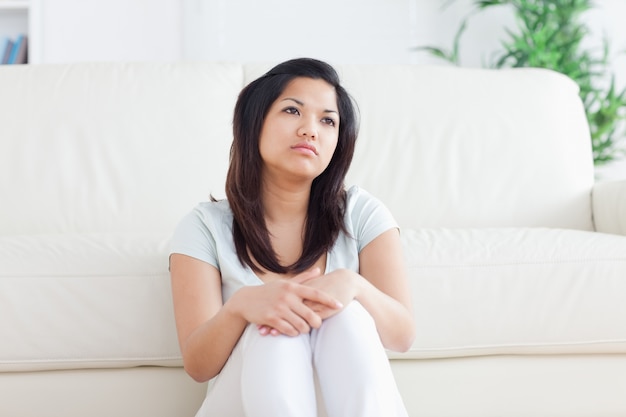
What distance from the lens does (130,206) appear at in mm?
1922

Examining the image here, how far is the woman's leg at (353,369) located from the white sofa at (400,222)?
0.42m

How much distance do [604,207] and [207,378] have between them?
1.24 metres

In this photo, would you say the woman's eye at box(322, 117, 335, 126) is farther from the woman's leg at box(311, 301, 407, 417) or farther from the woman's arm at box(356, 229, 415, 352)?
the woman's leg at box(311, 301, 407, 417)

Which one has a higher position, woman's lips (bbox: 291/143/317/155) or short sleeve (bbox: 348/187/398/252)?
woman's lips (bbox: 291/143/317/155)

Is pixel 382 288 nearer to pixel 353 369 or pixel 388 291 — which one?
pixel 388 291

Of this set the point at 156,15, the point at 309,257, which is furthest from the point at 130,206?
the point at 156,15

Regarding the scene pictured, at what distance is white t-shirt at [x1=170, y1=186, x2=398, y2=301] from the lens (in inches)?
52.0

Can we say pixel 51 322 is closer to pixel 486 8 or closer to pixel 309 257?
pixel 309 257

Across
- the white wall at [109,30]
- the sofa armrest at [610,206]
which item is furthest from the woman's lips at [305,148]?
the white wall at [109,30]

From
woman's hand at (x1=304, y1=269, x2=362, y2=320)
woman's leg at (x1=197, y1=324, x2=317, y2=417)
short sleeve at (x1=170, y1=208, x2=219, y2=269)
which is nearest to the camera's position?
woman's leg at (x1=197, y1=324, x2=317, y2=417)

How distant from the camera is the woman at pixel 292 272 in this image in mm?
1026

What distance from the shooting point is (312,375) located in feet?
3.52

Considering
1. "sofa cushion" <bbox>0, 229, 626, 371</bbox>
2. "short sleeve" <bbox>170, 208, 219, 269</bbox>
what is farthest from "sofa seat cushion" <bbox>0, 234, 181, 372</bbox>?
"short sleeve" <bbox>170, 208, 219, 269</bbox>

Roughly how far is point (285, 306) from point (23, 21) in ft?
10.0
